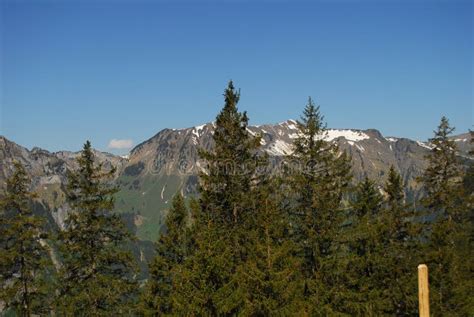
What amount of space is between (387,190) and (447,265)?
10208mm

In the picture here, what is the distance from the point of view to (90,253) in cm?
2773

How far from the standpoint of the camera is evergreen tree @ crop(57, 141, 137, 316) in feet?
90.2

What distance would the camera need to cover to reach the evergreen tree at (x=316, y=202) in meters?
25.8

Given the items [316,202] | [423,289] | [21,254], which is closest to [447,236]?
[316,202]

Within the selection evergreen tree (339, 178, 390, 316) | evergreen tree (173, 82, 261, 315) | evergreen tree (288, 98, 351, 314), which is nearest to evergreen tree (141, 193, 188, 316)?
evergreen tree (173, 82, 261, 315)

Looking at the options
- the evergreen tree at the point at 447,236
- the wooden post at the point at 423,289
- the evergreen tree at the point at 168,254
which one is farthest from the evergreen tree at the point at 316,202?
the wooden post at the point at 423,289

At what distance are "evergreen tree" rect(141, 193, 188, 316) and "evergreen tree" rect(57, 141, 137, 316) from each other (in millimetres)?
3269

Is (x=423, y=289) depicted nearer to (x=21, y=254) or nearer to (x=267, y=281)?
(x=267, y=281)

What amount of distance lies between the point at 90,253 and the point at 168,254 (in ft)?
22.3

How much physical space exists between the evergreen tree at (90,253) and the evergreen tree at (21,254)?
139 centimetres

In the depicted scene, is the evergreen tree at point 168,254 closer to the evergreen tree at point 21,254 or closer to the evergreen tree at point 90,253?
Result: the evergreen tree at point 90,253

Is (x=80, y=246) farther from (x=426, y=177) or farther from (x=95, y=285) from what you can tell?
(x=426, y=177)

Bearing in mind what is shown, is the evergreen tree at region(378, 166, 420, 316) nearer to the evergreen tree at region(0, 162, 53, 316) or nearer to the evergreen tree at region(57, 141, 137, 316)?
the evergreen tree at region(57, 141, 137, 316)

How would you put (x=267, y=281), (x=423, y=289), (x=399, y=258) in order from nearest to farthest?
(x=423, y=289) → (x=267, y=281) → (x=399, y=258)
